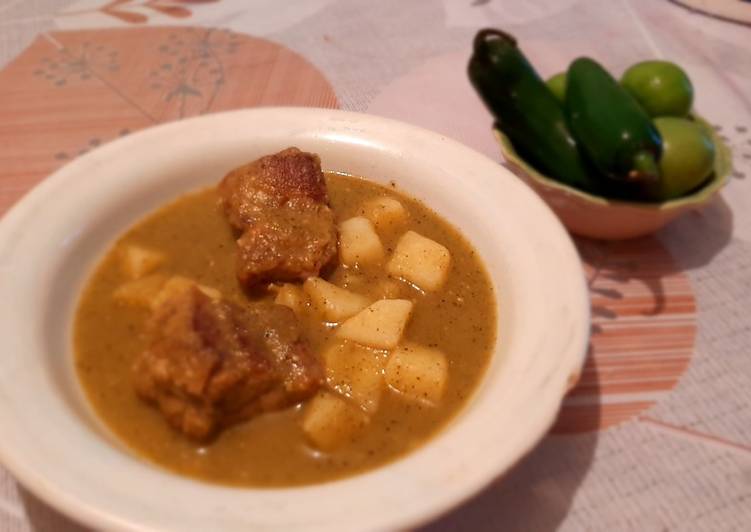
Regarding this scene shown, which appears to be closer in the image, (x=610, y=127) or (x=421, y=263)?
(x=421, y=263)

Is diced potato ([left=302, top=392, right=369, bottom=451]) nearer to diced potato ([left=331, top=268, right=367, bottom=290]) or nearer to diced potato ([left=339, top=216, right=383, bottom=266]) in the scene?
diced potato ([left=331, top=268, right=367, bottom=290])

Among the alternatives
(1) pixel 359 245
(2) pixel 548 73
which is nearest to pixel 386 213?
(1) pixel 359 245

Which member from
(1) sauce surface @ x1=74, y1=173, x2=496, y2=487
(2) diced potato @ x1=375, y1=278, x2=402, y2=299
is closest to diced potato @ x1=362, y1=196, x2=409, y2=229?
(1) sauce surface @ x1=74, y1=173, x2=496, y2=487

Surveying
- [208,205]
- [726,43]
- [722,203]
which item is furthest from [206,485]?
[726,43]

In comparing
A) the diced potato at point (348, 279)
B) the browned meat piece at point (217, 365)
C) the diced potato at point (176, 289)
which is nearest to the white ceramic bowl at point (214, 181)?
the browned meat piece at point (217, 365)

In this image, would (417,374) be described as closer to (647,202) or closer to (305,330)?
(305,330)

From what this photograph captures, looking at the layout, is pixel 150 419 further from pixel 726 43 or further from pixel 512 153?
pixel 726 43
